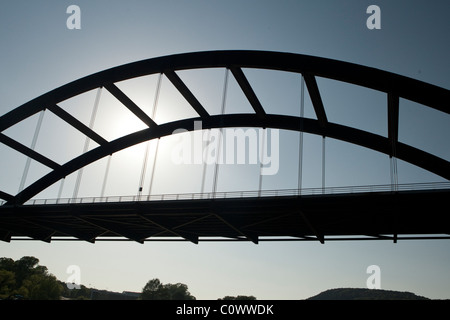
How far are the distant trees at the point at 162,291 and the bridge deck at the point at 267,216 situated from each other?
330 feet

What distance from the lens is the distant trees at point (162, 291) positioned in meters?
122

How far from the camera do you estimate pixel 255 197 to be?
714 inches

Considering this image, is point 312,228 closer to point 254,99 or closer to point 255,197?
point 255,197

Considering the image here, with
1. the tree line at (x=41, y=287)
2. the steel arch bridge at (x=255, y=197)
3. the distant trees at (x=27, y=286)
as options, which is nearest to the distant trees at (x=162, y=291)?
the tree line at (x=41, y=287)

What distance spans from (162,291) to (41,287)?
4624 cm

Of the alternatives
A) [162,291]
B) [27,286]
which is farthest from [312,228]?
[162,291]

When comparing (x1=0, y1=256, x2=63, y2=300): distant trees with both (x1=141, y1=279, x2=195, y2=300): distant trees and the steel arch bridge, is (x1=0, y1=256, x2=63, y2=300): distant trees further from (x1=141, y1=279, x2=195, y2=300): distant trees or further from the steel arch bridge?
the steel arch bridge

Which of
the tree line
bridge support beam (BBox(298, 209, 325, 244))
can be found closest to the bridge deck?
bridge support beam (BBox(298, 209, 325, 244))

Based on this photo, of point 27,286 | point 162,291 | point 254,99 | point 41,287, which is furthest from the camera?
point 162,291

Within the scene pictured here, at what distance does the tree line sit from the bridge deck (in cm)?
6342

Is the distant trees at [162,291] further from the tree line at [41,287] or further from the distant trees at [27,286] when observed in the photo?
the distant trees at [27,286]
